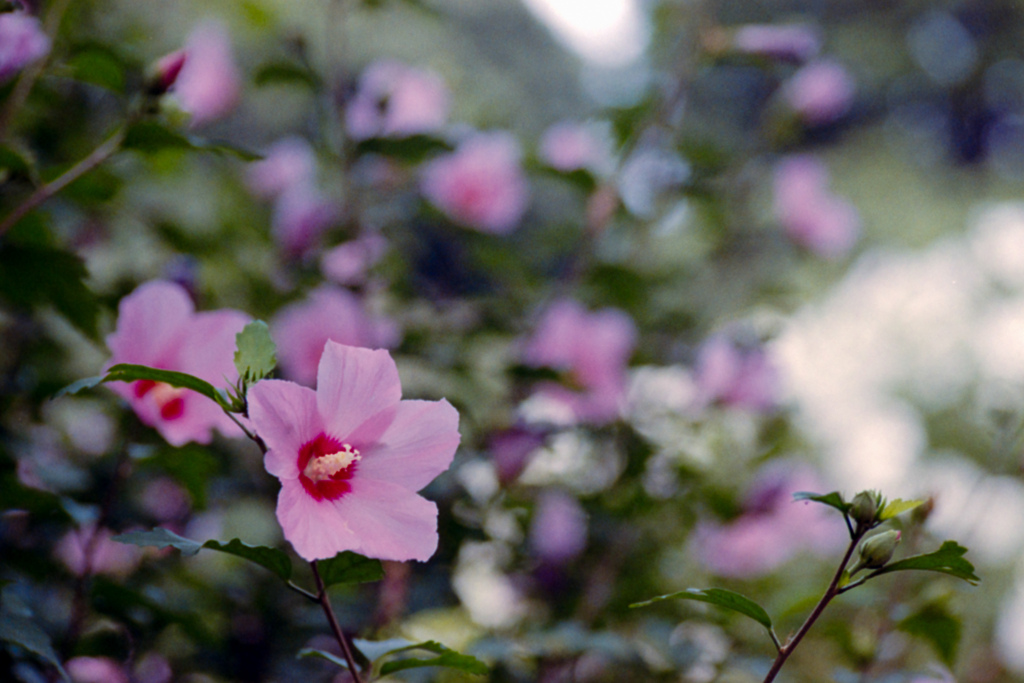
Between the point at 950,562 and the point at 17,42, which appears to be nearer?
the point at 950,562

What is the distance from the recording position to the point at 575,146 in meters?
1.44

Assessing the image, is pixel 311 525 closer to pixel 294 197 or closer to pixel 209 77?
pixel 294 197

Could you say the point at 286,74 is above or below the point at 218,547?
above

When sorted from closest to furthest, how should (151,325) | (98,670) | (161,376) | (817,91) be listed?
(161,376)
(151,325)
(98,670)
(817,91)

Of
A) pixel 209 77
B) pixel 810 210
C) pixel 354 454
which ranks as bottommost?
pixel 354 454

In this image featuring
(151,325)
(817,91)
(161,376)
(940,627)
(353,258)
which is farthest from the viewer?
(817,91)

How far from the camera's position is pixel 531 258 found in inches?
59.7

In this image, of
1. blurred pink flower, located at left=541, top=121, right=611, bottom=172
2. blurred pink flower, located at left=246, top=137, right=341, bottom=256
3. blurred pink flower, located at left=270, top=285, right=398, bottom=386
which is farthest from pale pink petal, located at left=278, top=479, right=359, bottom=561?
blurred pink flower, located at left=541, top=121, right=611, bottom=172

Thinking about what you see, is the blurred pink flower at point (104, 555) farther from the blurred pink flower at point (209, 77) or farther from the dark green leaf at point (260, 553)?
the blurred pink flower at point (209, 77)

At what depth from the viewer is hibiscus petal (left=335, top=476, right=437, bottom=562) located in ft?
1.65

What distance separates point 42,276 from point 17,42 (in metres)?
0.21

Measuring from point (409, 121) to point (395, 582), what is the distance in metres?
0.78

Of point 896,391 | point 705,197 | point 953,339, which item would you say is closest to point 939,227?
point 953,339

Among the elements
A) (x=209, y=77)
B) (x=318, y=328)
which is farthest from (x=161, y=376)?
(x=209, y=77)
